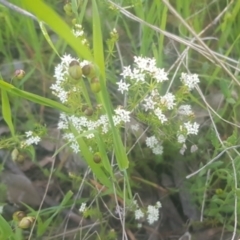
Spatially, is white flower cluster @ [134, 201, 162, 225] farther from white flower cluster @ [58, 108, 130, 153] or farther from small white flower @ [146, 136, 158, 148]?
white flower cluster @ [58, 108, 130, 153]

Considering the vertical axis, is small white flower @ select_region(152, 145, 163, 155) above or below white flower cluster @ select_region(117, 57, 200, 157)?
below

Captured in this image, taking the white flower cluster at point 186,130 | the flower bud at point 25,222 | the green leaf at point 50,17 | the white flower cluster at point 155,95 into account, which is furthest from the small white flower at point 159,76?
the flower bud at point 25,222

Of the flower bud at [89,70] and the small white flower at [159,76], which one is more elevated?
the flower bud at [89,70]

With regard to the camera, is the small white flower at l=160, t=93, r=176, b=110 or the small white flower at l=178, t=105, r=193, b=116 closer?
the small white flower at l=160, t=93, r=176, b=110

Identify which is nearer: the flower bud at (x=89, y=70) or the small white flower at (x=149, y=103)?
the flower bud at (x=89, y=70)

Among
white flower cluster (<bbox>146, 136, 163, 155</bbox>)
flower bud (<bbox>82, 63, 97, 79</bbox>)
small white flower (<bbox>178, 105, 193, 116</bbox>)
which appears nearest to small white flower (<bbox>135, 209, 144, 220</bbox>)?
white flower cluster (<bbox>146, 136, 163, 155</bbox>)

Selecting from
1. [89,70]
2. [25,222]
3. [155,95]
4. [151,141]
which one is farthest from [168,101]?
[25,222]

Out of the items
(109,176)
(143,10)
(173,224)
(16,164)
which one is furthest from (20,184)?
(143,10)

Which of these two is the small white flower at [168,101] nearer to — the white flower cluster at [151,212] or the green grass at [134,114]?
the green grass at [134,114]

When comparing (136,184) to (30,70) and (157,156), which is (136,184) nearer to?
(157,156)
